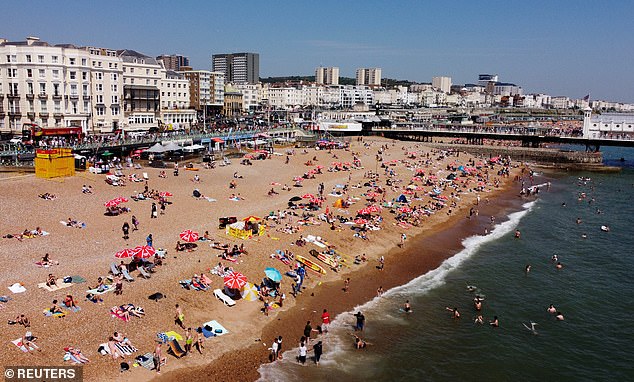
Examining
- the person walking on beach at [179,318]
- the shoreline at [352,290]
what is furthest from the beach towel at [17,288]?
the shoreline at [352,290]

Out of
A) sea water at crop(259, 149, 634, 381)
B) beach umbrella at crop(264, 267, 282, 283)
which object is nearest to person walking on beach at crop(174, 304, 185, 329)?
sea water at crop(259, 149, 634, 381)

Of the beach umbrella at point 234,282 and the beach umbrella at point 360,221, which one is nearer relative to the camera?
the beach umbrella at point 234,282

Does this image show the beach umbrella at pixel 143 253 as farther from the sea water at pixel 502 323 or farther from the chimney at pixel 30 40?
the chimney at pixel 30 40

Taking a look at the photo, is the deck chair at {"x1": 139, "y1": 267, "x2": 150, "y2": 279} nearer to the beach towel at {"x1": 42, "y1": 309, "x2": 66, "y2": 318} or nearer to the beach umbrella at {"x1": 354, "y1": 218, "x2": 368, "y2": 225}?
the beach towel at {"x1": 42, "y1": 309, "x2": 66, "y2": 318}

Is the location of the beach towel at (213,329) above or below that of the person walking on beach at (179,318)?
below

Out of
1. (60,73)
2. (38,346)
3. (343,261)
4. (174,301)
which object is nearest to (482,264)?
(343,261)

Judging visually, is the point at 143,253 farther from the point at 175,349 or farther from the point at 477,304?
the point at 477,304
